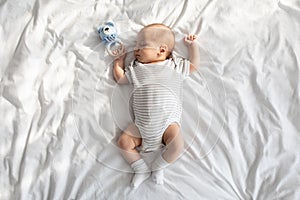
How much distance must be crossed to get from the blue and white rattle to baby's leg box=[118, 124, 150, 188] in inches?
9.7

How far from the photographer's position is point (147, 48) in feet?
3.67

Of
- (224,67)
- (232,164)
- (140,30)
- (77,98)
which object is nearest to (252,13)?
(224,67)

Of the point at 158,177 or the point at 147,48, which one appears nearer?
the point at 158,177

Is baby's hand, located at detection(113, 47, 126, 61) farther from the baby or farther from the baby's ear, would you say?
the baby's ear

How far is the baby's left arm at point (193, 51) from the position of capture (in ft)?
3.67

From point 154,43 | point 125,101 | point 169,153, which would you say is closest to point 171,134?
point 169,153

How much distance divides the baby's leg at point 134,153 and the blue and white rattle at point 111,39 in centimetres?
25

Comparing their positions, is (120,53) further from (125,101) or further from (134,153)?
(134,153)

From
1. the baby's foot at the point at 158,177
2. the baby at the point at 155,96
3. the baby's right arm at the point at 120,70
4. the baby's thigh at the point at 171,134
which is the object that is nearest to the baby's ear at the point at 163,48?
the baby at the point at 155,96

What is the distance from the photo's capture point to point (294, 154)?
39.8 inches

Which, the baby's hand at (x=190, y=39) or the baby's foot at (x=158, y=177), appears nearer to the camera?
the baby's foot at (x=158, y=177)

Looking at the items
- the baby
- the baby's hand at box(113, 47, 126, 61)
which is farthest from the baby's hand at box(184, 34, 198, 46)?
the baby's hand at box(113, 47, 126, 61)

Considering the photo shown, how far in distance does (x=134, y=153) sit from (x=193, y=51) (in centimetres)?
35

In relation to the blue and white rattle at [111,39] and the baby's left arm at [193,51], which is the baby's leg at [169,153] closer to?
the baby's left arm at [193,51]
